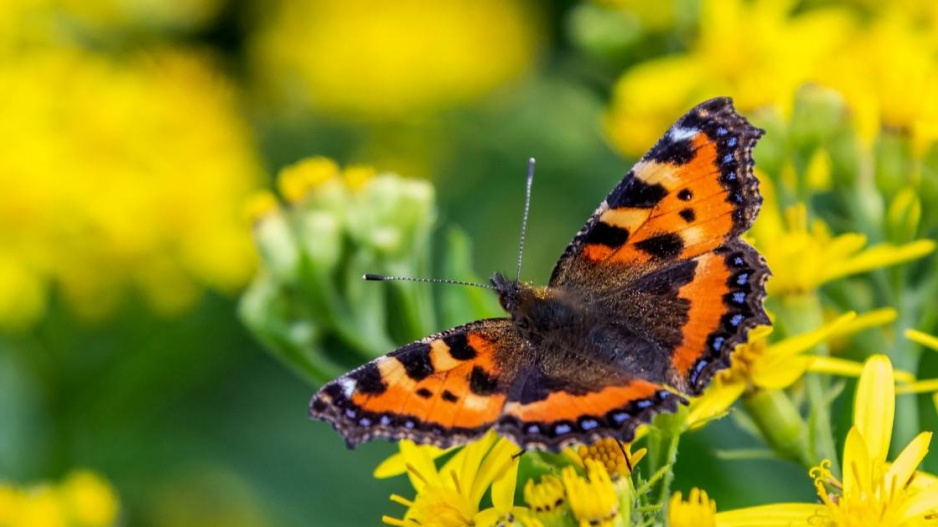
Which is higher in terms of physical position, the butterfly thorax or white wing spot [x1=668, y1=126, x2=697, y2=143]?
white wing spot [x1=668, y1=126, x2=697, y2=143]

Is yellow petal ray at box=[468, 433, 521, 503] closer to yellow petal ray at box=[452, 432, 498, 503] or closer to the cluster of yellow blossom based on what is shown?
yellow petal ray at box=[452, 432, 498, 503]

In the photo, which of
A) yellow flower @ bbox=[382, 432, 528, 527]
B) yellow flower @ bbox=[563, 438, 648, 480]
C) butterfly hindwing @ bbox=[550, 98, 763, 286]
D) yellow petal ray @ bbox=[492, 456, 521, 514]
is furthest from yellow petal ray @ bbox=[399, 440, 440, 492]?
butterfly hindwing @ bbox=[550, 98, 763, 286]

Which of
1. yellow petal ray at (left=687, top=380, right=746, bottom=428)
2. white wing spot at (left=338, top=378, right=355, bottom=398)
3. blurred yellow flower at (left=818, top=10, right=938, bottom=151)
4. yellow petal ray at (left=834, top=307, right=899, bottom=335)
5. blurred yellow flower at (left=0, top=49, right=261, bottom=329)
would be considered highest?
blurred yellow flower at (left=0, top=49, right=261, bottom=329)

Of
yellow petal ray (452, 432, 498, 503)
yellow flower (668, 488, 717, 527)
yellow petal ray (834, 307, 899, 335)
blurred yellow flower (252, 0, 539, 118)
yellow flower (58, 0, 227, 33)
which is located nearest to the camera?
yellow flower (668, 488, 717, 527)

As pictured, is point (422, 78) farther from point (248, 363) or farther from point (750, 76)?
point (750, 76)

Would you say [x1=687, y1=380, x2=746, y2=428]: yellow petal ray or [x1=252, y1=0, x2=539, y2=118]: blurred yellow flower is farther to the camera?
[x1=252, y1=0, x2=539, y2=118]: blurred yellow flower

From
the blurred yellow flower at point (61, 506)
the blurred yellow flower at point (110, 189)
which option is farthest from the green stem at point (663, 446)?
the blurred yellow flower at point (110, 189)

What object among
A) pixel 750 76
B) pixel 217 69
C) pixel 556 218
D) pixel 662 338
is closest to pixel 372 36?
pixel 217 69

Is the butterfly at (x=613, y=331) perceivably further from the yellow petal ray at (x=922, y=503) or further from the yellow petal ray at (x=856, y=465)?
the yellow petal ray at (x=922, y=503)

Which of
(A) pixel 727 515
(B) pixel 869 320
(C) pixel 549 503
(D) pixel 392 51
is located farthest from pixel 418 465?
(D) pixel 392 51
